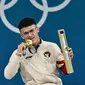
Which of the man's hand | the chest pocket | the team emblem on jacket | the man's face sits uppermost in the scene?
the man's face

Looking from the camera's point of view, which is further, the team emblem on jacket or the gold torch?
the team emblem on jacket

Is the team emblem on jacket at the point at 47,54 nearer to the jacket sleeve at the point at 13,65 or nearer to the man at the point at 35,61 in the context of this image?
the man at the point at 35,61

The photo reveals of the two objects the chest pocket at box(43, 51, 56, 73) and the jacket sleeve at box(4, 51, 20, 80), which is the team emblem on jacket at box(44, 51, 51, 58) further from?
the jacket sleeve at box(4, 51, 20, 80)

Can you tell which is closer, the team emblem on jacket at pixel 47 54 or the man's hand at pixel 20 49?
the man's hand at pixel 20 49

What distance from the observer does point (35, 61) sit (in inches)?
64.4

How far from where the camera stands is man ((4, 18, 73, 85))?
5.24 feet

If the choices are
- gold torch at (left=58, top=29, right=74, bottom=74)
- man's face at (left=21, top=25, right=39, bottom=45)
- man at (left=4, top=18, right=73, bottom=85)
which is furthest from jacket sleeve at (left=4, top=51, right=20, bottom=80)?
gold torch at (left=58, top=29, right=74, bottom=74)

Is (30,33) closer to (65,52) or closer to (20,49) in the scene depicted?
(20,49)

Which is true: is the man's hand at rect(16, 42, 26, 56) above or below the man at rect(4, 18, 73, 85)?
above

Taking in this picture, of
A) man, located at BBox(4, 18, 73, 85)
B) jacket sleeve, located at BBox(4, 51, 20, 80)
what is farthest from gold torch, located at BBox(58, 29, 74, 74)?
jacket sleeve, located at BBox(4, 51, 20, 80)

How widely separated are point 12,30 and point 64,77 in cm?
46

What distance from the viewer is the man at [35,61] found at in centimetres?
160

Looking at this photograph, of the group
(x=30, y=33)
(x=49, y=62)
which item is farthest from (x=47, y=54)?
(x=30, y=33)

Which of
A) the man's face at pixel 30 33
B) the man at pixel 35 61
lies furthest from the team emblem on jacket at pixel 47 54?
the man's face at pixel 30 33
